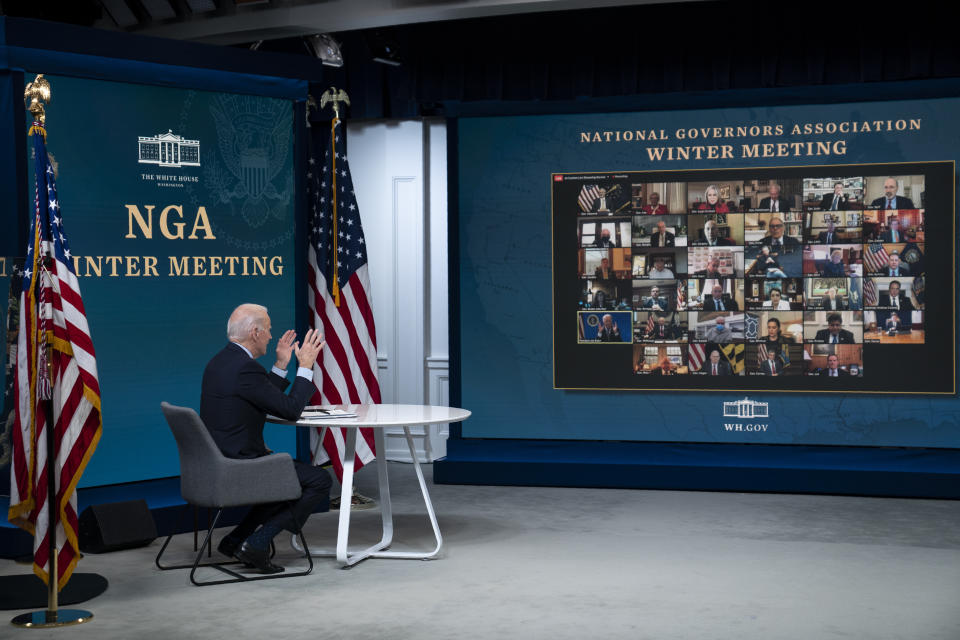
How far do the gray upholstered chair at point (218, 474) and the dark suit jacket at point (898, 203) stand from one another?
4599 mm

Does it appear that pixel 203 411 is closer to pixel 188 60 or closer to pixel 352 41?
pixel 188 60

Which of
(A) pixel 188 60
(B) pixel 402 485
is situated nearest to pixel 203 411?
(A) pixel 188 60

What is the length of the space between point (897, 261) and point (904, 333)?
503mm

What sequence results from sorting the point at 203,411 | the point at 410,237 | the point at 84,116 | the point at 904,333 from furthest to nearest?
the point at 410,237 → the point at 904,333 → the point at 84,116 → the point at 203,411

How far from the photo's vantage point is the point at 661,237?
795 cm

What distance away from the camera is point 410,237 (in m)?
9.25

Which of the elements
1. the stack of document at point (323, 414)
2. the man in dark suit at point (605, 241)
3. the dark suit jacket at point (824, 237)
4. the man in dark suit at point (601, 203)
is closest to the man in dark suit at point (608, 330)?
the man in dark suit at point (605, 241)

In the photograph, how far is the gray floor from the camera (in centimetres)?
457

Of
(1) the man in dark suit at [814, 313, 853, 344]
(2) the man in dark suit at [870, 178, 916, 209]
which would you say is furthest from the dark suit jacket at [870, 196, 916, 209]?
(1) the man in dark suit at [814, 313, 853, 344]

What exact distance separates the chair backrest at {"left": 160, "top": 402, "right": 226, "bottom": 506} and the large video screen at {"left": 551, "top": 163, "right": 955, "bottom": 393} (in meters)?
3.54

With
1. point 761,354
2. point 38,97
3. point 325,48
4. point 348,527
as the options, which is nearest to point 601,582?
point 348,527

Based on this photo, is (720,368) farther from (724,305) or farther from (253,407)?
(253,407)

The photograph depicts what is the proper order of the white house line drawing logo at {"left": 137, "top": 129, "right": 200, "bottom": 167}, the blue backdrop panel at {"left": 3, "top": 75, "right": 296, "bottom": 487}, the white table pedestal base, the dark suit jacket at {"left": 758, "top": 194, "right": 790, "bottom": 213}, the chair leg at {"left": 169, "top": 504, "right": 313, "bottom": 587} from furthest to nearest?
1. the dark suit jacket at {"left": 758, "top": 194, "right": 790, "bottom": 213}
2. the white house line drawing logo at {"left": 137, "top": 129, "right": 200, "bottom": 167}
3. the blue backdrop panel at {"left": 3, "top": 75, "right": 296, "bottom": 487}
4. the white table pedestal base
5. the chair leg at {"left": 169, "top": 504, "right": 313, "bottom": 587}

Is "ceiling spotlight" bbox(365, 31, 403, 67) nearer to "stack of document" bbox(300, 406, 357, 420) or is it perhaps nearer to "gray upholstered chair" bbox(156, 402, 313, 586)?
"stack of document" bbox(300, 406, 357, 420)
